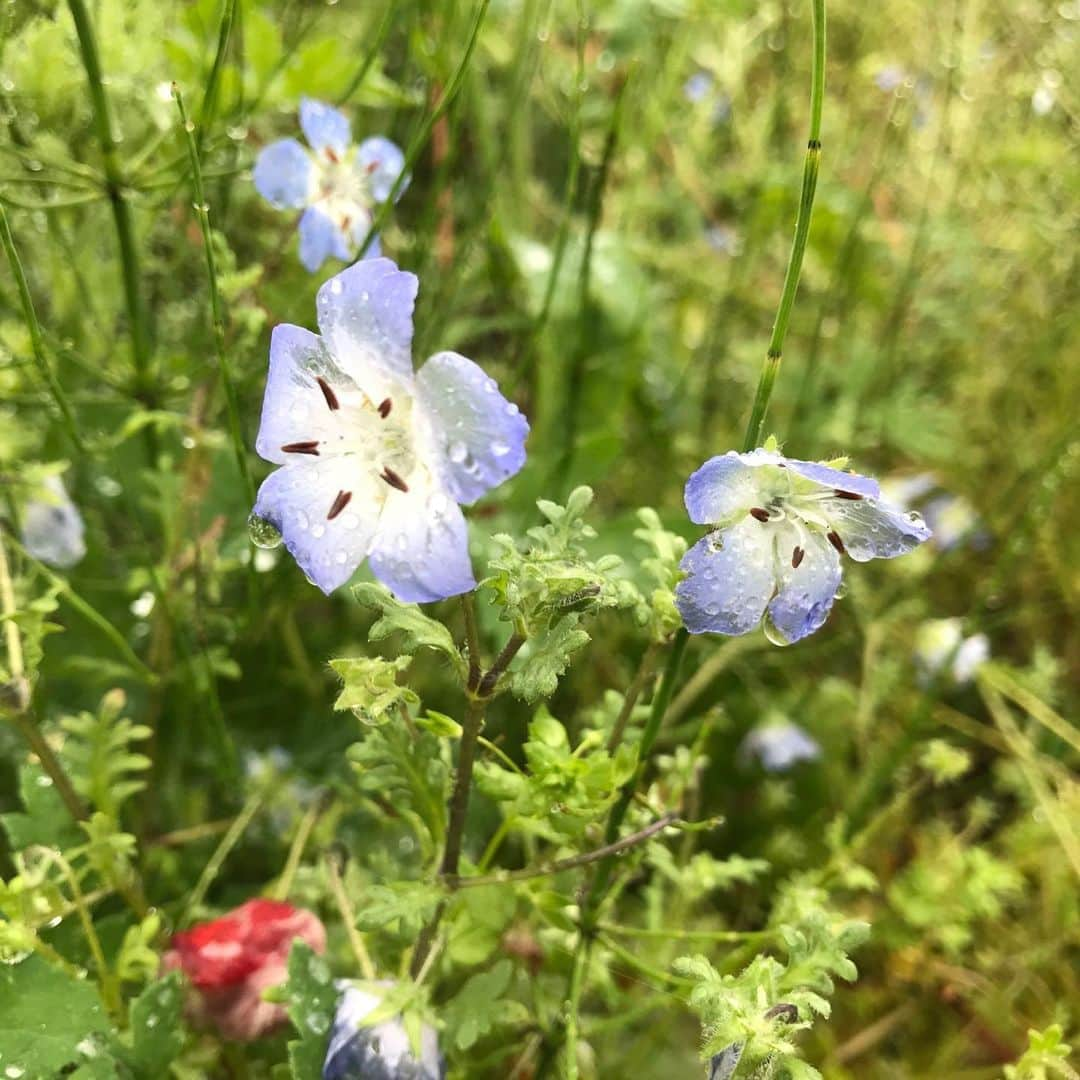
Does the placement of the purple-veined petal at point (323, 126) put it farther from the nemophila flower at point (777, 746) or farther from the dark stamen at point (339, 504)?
the nemophila flower at point (777, 746)

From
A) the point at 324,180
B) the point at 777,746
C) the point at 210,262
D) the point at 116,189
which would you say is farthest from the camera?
the point at 777,746

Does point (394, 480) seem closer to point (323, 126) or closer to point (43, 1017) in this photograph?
point (43, 1017)

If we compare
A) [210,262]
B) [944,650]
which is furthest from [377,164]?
[944,650]

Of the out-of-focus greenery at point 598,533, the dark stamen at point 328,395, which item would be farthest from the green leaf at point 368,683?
the dark stamen at point 328,395

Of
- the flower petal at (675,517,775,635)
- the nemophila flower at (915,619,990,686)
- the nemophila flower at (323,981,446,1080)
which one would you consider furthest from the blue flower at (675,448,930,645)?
the nemophila flower at (915,619,990,686)

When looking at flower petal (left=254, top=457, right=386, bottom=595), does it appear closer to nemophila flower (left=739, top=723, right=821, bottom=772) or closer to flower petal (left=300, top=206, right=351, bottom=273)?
flower petal (left=300, top=206, right=351, bottom=273)
